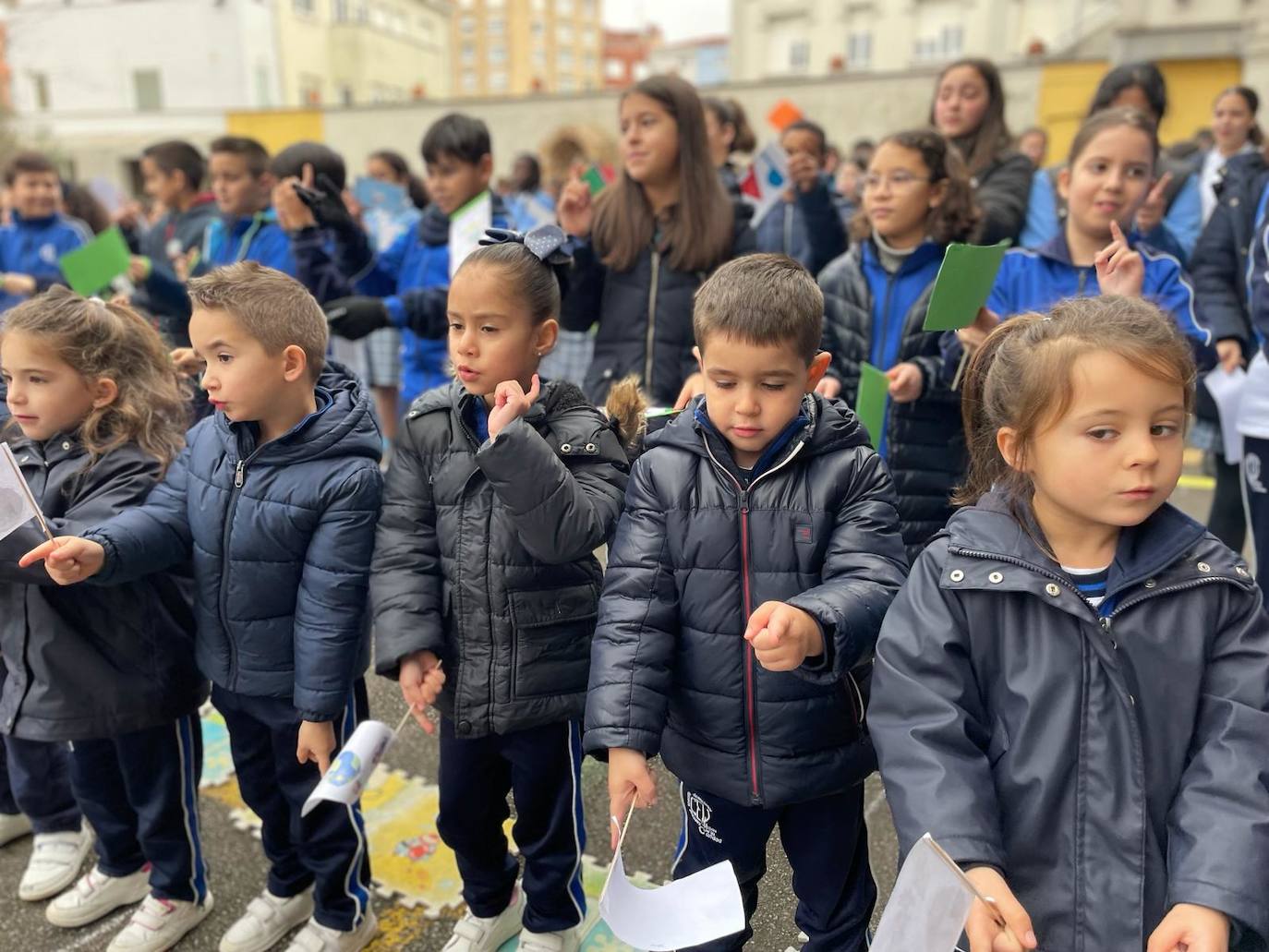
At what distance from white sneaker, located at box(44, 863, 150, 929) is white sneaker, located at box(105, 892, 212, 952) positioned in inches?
3.7

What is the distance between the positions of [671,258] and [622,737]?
5.67 ft

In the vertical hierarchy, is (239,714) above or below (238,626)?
below

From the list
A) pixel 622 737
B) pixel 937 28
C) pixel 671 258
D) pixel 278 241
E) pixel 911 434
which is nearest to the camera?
pixel 622 737

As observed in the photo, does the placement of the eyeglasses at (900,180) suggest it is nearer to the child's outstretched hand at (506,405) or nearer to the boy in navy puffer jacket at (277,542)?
the child's outstretched hand at (506,405)

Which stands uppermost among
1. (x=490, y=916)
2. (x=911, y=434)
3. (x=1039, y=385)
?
(x=1039, y=385)

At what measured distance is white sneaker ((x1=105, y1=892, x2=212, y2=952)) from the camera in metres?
2.15

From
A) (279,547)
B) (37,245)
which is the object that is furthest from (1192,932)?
(37,245)

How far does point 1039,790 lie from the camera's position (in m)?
1.33

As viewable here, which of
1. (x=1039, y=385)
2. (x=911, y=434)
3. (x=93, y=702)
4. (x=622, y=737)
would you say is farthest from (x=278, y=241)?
(x=1039, y=385)

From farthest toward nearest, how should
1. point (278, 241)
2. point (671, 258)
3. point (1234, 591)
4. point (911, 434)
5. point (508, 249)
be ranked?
1. point (278, 241)
2. point (671, 258)
3. point (911, 434)
4. point (508, 249)
5. point (1234, 591)

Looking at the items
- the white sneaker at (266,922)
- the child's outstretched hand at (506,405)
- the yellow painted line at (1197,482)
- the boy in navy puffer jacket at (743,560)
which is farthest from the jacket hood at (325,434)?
the yellow painted line at (1197,482)

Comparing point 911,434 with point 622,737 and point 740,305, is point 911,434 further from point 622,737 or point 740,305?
point 622,737

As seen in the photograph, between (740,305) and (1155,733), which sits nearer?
(1155,733)

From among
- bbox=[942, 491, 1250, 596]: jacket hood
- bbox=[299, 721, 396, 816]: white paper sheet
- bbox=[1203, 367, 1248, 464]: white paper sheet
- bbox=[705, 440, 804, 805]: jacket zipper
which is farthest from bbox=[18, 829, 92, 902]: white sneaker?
bbox=[1203, 367, 1248, 464]: white paper sheet
